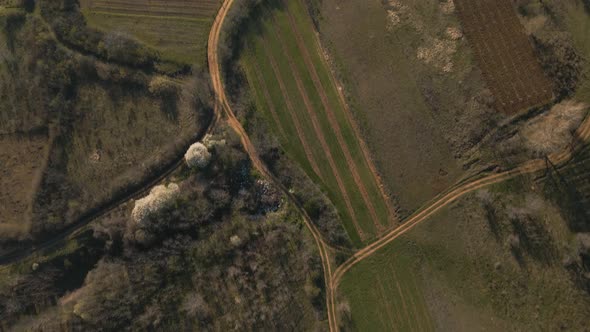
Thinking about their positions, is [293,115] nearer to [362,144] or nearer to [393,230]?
[362,144]

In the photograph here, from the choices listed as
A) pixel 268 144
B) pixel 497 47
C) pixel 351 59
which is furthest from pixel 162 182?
pixel 497 47

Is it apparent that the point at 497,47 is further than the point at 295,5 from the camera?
No

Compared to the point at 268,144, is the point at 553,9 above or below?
above

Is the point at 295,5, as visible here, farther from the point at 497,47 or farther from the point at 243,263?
the point at 243,263

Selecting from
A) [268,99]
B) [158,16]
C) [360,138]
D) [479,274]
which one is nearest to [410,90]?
[360,138]

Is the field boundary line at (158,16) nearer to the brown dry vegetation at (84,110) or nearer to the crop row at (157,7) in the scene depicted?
the crop row at (157,7)

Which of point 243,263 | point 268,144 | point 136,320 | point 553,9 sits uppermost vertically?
point 553,9

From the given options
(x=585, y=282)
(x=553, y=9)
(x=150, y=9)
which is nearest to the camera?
(x=585, y=282)
